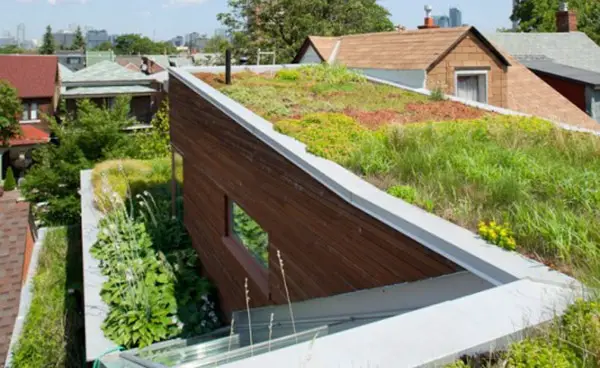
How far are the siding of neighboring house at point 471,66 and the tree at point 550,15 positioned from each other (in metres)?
34.2

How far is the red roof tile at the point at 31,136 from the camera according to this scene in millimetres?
31450

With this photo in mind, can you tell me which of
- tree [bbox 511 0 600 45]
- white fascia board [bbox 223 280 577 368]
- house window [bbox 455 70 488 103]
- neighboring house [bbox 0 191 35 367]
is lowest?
neighboring house [bbox 0 191 35 367]

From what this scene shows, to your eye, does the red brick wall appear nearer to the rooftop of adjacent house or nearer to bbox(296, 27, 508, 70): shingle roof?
bbox(296, 27, 508, 70): shingle roof

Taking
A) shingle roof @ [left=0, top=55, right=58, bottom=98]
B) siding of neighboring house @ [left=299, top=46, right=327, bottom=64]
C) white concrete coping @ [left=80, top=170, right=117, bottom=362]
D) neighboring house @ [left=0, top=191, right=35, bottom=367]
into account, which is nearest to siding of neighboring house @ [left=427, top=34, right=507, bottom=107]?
siding of neighboring house @ [left=299, top=46, right=327, bottom=64]

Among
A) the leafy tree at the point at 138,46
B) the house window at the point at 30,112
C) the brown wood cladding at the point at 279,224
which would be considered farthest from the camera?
the leafy tree at the point at 138,46

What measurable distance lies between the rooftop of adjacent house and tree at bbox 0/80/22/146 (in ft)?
43.3

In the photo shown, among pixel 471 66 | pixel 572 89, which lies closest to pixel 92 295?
pixel 471 66

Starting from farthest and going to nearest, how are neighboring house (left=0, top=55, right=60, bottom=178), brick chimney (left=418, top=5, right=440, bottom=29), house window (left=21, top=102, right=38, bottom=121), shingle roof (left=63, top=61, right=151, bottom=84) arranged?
shingle roof (left=63, top=61, right=151, bottom=84)
house window (left=21, top=102, right=38, bottom=121)
neighboring house (left=0, top=55, right=60, bottom=178)
brick chimney (left=418, top=5, right=440, bottom=29)

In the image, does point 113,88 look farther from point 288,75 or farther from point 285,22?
point 288,75

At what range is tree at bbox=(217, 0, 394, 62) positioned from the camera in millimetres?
32469

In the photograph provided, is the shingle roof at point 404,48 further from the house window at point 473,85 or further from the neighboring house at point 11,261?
the neighboring house at point 11,261

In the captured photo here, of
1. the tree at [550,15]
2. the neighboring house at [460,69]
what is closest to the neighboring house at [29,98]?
the neighboring house at [460,69]

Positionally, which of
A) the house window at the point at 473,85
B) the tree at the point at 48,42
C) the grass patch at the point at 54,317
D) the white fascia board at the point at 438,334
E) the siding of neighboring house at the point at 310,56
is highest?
the tree at the point at 48,42

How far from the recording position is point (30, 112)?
3403 cm
